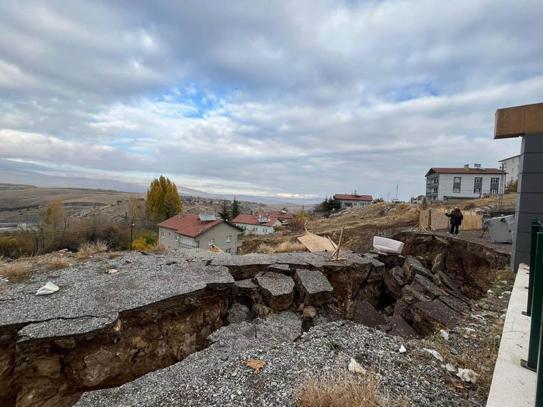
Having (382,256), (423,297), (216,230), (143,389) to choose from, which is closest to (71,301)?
(143,389)

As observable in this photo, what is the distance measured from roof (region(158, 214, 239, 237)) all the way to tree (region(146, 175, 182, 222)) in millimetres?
16812

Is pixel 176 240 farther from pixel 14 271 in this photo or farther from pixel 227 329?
pixel 227 329

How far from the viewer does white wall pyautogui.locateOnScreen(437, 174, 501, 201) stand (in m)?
44.1

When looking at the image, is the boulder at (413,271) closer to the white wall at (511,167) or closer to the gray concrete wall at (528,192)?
the gray concrete wall at (528,192)

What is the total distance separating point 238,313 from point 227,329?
890 millimetres

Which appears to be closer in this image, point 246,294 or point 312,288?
point 246,294

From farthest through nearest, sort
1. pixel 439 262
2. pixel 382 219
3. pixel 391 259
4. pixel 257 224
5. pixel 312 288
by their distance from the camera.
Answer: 1. pixel 257 224
2. pixel 382 219
3. pixel 439 262
4. pixel 391 259
5. pixel 312 288

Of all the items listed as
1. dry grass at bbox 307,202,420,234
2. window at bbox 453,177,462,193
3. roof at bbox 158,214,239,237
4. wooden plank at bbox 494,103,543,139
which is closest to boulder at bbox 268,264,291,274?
wooden plank at bbox 494,103,543,139

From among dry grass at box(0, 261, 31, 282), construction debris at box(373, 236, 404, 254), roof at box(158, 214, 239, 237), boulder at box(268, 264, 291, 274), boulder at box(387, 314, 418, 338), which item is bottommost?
roof at box(158, 214, 239, 237)

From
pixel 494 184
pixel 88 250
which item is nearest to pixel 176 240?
pixel 88 250

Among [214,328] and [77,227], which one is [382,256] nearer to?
[214,328]

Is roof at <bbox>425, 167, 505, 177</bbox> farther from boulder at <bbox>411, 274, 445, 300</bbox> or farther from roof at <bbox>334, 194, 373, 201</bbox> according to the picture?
boulder at <bbox>411, 274, 445, 300</bbox>

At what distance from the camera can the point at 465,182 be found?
46000 mm

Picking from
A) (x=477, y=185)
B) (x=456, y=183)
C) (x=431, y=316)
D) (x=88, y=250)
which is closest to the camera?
(x=431, y=316)
